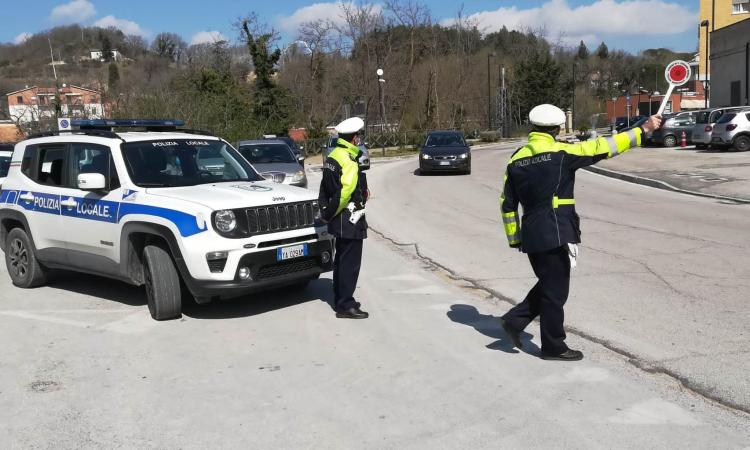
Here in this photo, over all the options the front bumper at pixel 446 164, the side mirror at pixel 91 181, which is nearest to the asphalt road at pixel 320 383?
the side mirror at pixel 91 181

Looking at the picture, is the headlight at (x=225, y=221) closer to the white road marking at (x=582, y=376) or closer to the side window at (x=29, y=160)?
the white road marking at (x=582, y=376)

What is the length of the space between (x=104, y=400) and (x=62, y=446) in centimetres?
72

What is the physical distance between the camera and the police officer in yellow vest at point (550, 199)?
489 cm

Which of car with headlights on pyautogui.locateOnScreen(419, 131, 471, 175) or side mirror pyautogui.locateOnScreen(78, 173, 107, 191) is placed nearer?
side mirror pyautogui.locateOnScreen(78, 173, 107, 191)

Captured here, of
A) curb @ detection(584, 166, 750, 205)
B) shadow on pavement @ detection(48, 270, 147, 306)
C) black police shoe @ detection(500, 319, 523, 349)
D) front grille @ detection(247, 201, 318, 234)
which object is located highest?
front grille @ detection(247, 201, 318, 234)

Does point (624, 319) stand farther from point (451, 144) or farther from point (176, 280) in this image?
point (451, 144)

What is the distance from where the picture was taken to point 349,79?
6419cm

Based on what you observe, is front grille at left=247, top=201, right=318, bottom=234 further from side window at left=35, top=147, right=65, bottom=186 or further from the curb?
the curb

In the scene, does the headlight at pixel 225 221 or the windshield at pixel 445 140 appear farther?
the windshield at pixel 445 140

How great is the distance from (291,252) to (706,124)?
2520 centimetres

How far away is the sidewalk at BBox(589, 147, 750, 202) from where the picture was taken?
16.4 m

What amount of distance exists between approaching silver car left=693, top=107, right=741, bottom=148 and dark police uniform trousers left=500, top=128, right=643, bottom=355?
24.6 m

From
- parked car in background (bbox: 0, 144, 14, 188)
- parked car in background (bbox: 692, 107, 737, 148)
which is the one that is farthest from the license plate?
parked car in background (bbox: 692, 107, 737, 148)

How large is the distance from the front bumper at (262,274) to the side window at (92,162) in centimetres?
160
